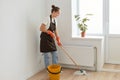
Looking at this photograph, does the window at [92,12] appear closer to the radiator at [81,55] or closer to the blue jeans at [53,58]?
the radiator at [81,55]

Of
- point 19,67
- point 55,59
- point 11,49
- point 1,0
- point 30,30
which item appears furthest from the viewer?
point 55,59

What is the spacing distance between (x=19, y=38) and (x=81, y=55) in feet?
4.79

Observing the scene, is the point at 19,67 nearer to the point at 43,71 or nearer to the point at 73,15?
the point at 43,71

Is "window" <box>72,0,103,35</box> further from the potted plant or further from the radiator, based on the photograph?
the radiator

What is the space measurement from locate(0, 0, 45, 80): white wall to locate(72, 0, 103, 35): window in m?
0.89

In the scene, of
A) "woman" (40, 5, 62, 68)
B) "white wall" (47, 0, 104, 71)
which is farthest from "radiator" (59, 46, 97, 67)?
"woman" (40, 5, 62, 68)

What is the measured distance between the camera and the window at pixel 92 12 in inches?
198

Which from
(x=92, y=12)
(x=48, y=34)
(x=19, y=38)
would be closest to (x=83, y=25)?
(x=92, y=12)

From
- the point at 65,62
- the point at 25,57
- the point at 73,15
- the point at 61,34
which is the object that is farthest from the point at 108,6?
the point at 25,57

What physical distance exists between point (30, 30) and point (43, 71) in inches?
38.5

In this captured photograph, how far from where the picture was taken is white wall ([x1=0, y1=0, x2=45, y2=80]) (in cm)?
345

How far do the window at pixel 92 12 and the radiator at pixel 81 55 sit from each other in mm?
502

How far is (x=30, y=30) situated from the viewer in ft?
13.9

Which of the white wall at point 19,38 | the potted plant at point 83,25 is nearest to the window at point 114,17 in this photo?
the potted plant at point 83,25
